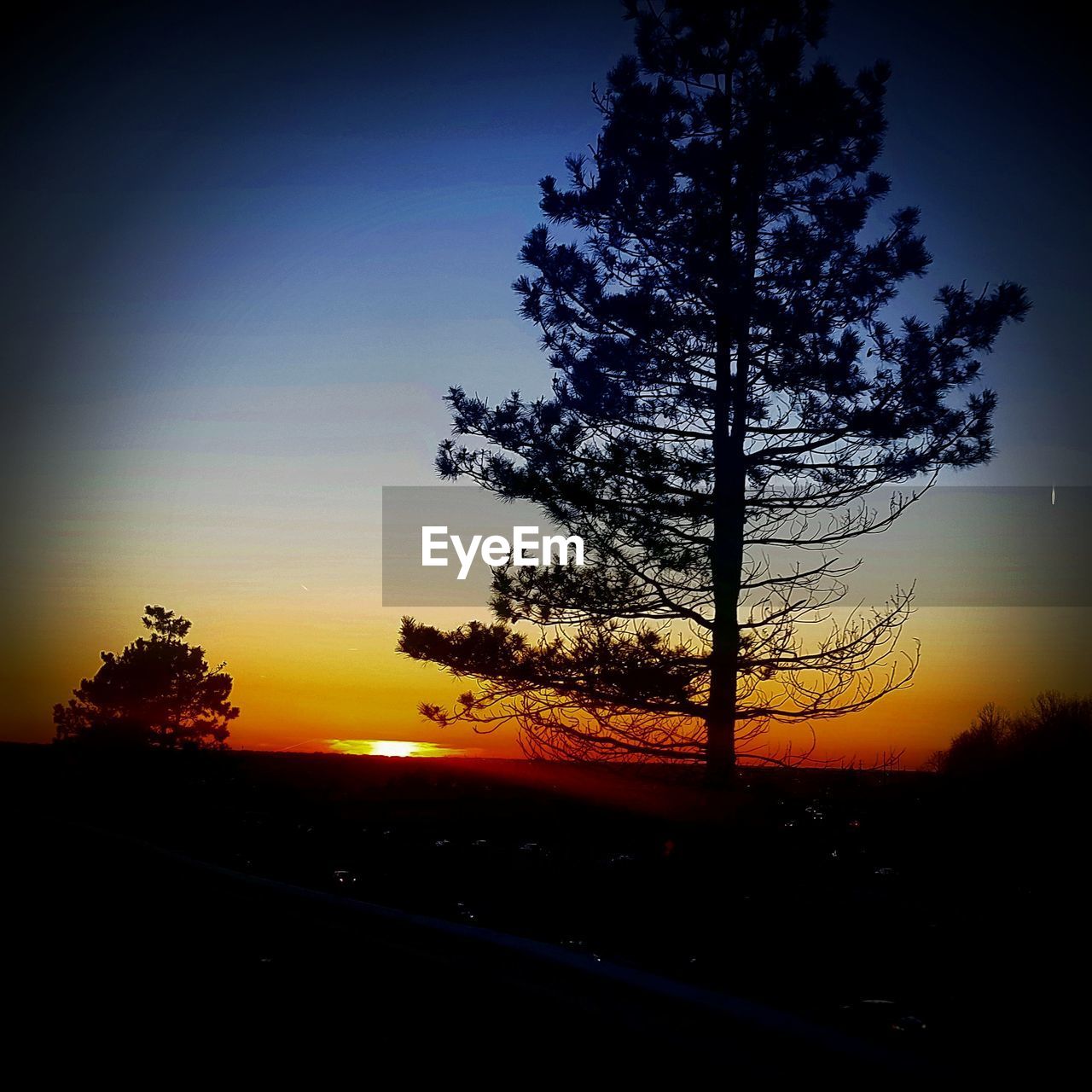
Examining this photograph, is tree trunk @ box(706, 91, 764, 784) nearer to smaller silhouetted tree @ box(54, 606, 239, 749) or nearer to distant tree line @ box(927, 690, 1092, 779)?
distant tree line @ box(927, 690, 1092, 779)

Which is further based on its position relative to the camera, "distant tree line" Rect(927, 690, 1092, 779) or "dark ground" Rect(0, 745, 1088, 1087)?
"distant tree line" Rect(927, 690, 1092, 779)

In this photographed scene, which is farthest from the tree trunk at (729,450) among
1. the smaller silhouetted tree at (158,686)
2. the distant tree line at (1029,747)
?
the smaller silhouetted tree at (158,686)

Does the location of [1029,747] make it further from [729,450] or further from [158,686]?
[158,686]

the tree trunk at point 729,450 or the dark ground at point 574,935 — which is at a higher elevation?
the tree trunk at point 729,450

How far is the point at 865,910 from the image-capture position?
4.54 m

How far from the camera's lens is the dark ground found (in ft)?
9.22

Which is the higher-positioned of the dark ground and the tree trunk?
the tree trunk

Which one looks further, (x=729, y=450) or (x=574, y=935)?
(x=729, y=450)

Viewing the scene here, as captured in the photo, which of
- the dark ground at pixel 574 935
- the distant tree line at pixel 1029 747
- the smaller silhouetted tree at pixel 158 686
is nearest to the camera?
the dark ground at pixel 574 935

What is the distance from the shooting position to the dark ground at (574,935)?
2811 millimetres

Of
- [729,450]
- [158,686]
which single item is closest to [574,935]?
[729,450]

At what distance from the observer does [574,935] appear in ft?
14.1

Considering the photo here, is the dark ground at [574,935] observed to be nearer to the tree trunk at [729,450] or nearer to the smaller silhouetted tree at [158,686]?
the tree trunk at [729,450]

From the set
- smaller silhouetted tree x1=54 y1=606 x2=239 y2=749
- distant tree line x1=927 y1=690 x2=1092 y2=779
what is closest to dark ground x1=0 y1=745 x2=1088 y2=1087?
distant tree line x1=927 y1=690 x2=1092 y2=779
